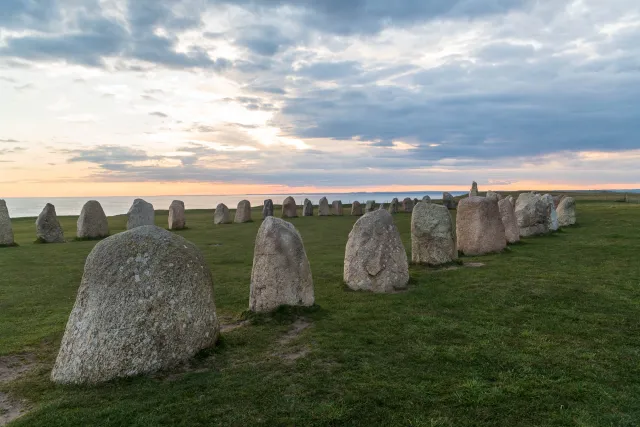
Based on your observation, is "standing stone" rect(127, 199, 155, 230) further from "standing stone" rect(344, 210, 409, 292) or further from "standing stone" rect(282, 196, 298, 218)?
"standing stone" rect(344, 210, 409, 292)

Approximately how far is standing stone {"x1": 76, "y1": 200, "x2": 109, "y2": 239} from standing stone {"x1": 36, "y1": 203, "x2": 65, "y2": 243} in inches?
46.4

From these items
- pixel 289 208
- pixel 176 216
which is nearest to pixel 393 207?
pixel 289 208

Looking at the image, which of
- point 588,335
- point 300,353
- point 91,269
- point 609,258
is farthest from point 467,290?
point 91,269

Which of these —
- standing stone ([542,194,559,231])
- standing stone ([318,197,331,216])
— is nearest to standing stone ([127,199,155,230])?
standing stone ([318,197,331,216])

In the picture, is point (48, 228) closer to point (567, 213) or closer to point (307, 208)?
point (307, 208)

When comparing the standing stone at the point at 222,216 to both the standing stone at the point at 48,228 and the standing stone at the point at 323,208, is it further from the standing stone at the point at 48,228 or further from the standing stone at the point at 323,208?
the standing stone at the point at 48,228

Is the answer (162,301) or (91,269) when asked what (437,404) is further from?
(91,269)

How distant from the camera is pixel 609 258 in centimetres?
1477

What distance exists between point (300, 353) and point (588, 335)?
16.8 feet

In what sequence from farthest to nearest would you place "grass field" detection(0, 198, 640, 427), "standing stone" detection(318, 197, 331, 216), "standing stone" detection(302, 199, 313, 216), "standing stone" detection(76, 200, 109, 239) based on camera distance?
"standing stone" detection(302, 199, 313, 216) → "standing stone" detection(318, 197, 331, 216) → "standing stone" detection(76, 200, 109, 239) → "grass field" detection(0, 198, 640, 427)

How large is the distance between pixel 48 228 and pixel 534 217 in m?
25.8

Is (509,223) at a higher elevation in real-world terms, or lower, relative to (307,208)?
lower

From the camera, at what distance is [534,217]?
21734 mm

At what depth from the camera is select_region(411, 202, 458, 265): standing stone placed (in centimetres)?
1416
